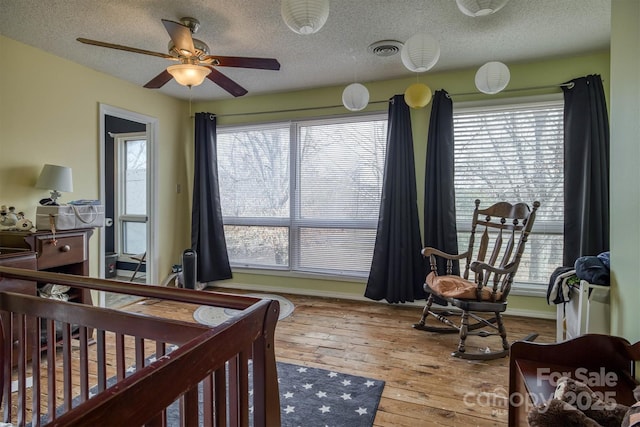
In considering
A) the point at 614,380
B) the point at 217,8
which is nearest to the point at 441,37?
the point at 217,8

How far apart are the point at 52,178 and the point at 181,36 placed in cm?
157

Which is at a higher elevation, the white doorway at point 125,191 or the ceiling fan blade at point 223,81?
the ceiling fan blade at point 223,81

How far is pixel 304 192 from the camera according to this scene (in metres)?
3.78

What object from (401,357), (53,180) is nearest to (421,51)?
(401,357)

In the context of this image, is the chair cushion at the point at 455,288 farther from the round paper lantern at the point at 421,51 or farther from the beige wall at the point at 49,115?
the beige wall at the point at 49,115

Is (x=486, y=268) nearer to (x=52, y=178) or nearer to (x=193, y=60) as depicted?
(x=193, y=60)

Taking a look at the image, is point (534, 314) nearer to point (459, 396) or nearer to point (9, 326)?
point (459, 396)

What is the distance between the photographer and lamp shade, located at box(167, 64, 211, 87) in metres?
2.03

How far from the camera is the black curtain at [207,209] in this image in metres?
3.99

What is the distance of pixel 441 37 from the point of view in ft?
8.25

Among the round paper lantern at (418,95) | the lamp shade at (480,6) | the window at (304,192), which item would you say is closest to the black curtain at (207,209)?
the window at (304,192)

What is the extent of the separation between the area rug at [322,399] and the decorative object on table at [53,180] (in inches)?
57.9

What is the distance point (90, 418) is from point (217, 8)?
2.29 m

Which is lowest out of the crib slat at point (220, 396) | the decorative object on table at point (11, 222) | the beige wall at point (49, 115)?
the crib slat at point (220, 396)
